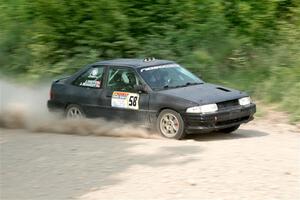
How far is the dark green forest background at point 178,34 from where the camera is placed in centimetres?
1694

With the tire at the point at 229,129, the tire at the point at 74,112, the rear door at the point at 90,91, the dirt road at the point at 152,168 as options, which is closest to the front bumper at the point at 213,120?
the dirt road at the point at 152,168

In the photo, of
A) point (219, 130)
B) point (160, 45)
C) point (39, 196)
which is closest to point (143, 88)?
point (219, 130)

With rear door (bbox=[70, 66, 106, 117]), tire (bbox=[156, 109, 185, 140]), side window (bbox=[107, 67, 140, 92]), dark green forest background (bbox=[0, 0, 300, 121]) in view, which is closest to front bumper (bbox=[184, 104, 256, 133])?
tire (bbox=[156, 109, 185, 140])

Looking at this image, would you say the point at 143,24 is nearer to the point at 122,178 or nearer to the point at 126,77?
the point at 126,77

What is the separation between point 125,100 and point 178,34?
623cm

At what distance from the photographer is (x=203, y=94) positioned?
1102 centimetres

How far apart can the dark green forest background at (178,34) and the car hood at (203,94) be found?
492 centimetres

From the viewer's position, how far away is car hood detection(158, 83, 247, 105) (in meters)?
10.8

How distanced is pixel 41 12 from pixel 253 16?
20.6 feet

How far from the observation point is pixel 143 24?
17672mm

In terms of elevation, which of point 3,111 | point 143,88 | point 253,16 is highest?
point 253,16

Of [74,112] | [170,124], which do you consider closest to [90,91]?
[74,112]

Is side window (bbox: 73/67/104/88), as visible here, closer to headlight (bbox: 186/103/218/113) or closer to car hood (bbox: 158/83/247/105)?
car hood (bbox: 158/83/247/105)

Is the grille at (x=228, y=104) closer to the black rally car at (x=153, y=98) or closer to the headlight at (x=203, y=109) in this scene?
the black rally car at (x=153, y=98)
